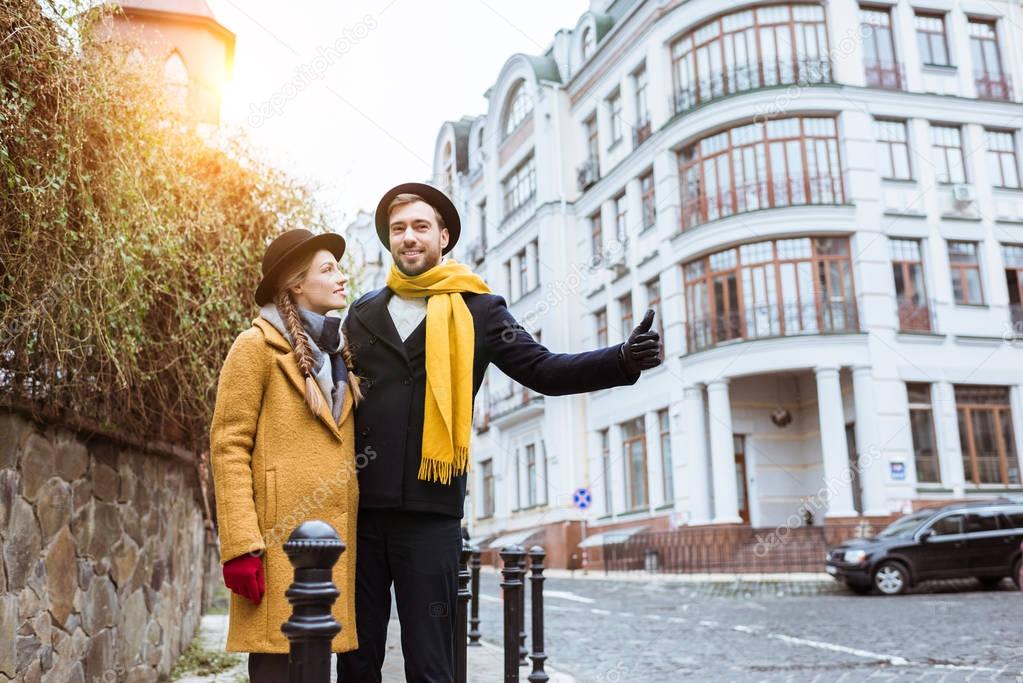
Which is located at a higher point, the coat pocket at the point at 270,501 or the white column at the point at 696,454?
the white column at the point at 696,454

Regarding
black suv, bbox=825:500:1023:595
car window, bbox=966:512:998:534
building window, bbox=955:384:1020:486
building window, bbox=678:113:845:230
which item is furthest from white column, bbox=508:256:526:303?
car window, bbox=966:512:998:534

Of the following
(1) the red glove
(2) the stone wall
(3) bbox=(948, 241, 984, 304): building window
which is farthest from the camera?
(3) bbox=(948, 241, 984, 304): building window

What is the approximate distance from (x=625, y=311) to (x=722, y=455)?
6.91m

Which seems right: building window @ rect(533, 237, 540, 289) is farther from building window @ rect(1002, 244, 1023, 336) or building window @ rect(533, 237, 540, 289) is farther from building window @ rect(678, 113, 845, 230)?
building window @ rect(1002, 244, 1023, 336)

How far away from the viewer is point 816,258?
23828 mm

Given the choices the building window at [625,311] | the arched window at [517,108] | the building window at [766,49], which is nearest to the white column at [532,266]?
the arched window at [517,108]

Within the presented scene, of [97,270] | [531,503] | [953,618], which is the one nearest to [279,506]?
[97,270]

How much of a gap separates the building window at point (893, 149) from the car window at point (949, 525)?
11.2 m

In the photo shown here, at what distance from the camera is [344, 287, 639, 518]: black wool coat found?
322 cm

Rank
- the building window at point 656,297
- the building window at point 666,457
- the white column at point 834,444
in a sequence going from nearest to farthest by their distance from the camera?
Result: the white column at point 834,444
the building window at point 666,457
the building window at point 656,297

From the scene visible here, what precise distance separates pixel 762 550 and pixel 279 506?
A: 19.8m

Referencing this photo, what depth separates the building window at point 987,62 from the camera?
2612cm

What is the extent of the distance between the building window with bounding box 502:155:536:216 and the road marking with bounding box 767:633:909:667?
25.2 meters

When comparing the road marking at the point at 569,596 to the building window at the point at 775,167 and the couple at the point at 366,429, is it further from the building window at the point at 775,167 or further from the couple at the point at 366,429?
the couple at the point at 366,429
